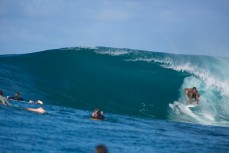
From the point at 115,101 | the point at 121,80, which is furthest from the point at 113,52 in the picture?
the point at 115,101

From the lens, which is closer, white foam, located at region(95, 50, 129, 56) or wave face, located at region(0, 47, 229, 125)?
wave face, located at region(0, 47, 229, 125)

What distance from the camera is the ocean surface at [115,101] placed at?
541 inches

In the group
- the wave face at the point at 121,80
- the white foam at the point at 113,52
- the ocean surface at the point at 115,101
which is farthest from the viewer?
the white foam at the point at 113,52

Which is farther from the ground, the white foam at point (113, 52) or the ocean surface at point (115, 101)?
the white foam at point (113, 52)

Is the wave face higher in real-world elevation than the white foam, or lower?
lower

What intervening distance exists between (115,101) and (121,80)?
15.3 ft

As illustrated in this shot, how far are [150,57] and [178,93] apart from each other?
6.48 meters

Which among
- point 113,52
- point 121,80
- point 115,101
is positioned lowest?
point 115,101

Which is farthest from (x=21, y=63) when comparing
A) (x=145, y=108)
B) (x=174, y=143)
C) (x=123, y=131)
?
(x=174, y=143)

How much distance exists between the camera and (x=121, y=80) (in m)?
32.7

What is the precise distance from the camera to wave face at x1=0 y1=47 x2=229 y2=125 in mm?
26984

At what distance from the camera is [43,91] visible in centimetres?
2691

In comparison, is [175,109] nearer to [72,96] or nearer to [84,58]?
[72,96]

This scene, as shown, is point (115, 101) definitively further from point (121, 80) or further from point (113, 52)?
point (113, 52)
